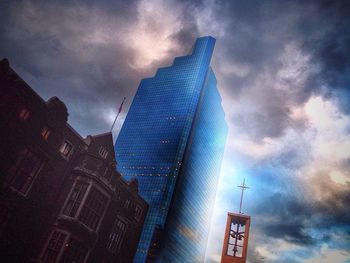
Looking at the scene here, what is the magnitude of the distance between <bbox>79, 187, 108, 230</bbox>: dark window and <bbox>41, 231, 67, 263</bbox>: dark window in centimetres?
247

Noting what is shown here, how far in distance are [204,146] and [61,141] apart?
136 metres

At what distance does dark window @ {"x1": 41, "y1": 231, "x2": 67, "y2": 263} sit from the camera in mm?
25688

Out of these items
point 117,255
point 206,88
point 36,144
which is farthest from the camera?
point 206,88

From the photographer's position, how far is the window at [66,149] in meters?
28.7

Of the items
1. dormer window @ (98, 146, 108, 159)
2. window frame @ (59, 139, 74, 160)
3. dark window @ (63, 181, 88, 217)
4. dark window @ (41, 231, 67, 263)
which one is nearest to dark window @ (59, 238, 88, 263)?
dark window @ (41, 231, 67, 263)

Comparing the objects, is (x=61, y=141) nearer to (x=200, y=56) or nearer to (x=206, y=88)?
(x=206, y=88)

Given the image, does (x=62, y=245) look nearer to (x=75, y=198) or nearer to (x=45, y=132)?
(x=75, y=198)

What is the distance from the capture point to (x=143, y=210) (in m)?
41.4

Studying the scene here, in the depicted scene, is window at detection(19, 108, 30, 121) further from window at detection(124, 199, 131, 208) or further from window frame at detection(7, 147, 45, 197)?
window at detection(124, 199, 131, 208)

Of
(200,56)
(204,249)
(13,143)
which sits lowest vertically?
(13,143)

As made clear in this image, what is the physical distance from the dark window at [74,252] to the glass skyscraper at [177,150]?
306ft

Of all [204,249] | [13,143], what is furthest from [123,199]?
[204,249]

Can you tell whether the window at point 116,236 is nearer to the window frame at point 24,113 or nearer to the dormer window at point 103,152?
the dormer window at point 103,152

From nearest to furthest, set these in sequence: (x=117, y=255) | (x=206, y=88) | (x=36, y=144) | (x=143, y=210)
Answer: (x=36, y=144) < (x=117, y=255) < (x=143, y=210) < (x=206, y=88)
